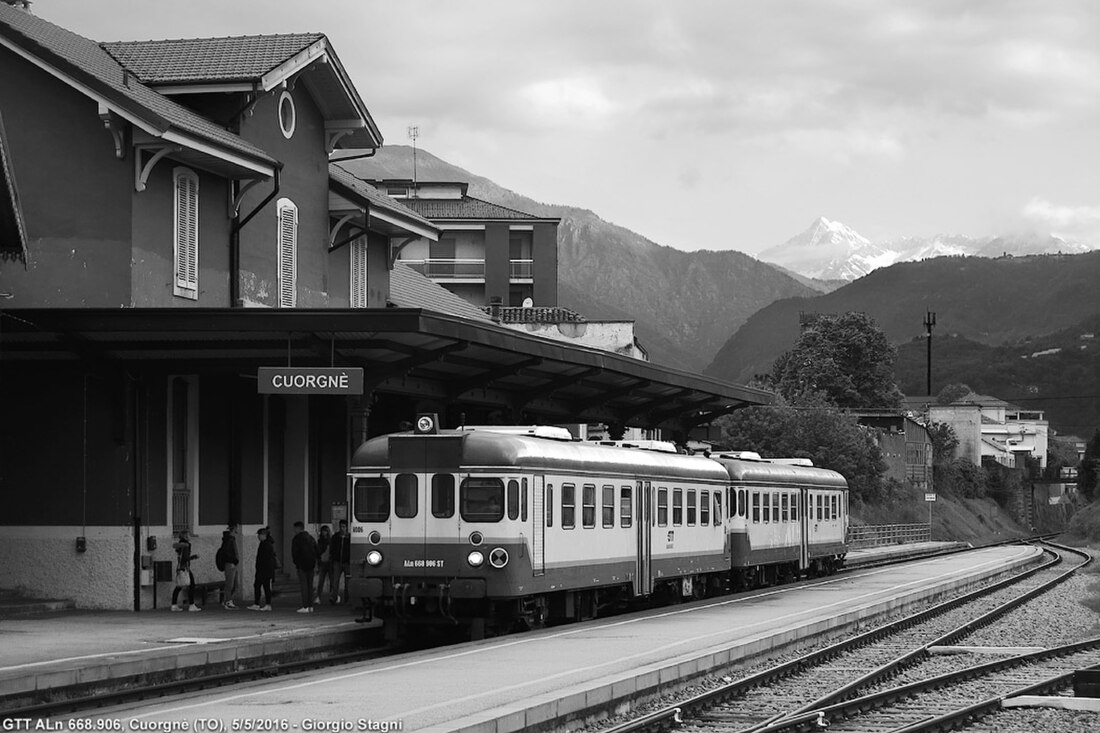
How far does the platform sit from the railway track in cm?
57

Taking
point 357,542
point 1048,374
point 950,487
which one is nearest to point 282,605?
point 357,542

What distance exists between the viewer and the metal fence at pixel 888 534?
220ft

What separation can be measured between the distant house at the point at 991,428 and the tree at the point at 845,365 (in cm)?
2004

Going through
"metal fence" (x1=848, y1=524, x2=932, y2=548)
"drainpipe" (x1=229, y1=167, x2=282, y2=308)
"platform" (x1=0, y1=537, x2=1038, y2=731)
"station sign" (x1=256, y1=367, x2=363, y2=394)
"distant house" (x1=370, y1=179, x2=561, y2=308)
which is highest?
"distant house" (x1=370, y1=179, x2=561, y2=308)

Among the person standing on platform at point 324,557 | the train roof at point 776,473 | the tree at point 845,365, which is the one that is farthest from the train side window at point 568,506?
the tree at point 845,365

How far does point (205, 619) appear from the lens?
2295 cm

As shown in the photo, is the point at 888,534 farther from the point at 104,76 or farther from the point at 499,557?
the point at 499,557

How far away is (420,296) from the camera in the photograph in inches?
1609

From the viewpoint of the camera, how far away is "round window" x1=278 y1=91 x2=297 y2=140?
98.7 feet

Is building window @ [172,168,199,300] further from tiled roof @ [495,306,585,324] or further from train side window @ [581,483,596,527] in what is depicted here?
tiled roof @ [495,306,585,324]

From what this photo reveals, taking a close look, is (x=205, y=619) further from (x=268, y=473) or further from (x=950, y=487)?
(x=950, y=487)

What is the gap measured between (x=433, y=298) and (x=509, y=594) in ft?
70.5

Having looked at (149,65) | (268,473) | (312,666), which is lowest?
(312,666)

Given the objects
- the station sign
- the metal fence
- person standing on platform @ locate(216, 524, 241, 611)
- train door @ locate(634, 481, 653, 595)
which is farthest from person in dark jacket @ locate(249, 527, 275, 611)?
the metal fence
